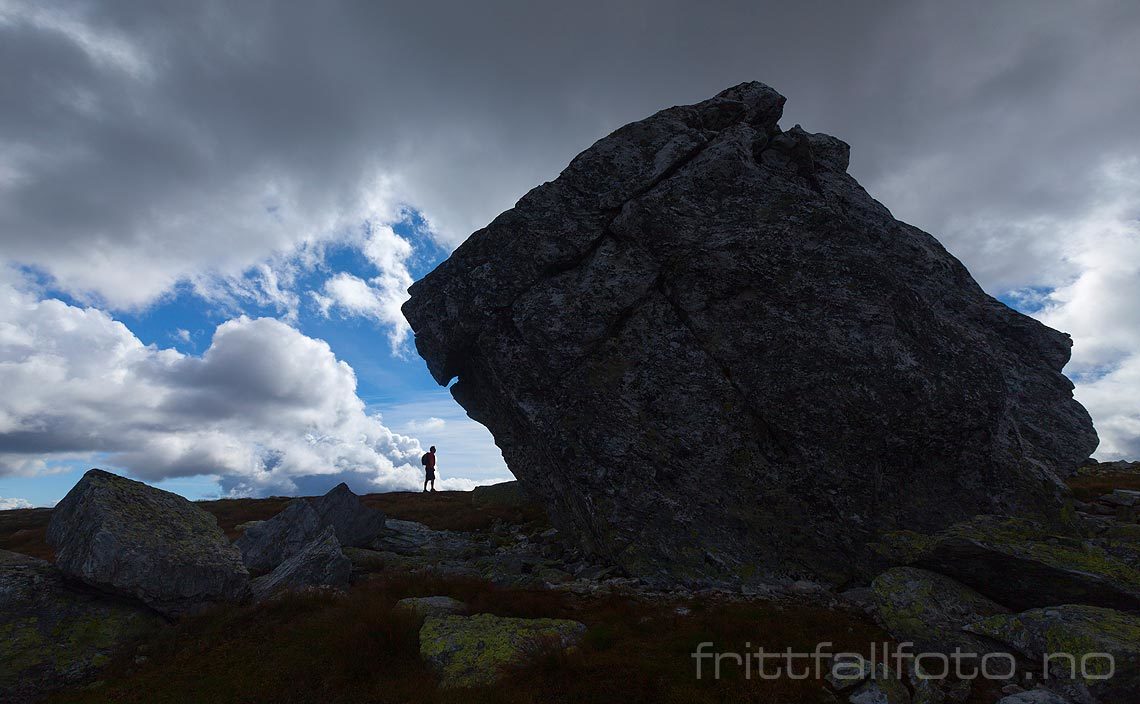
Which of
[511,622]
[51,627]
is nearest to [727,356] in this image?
[511,622]

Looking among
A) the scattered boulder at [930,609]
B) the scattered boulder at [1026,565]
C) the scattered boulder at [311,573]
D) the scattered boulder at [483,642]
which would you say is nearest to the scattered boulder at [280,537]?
the scattered boulder at [311,573]

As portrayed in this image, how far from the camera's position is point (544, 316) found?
20281 mm

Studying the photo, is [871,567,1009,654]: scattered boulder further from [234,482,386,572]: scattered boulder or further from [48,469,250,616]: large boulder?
[234,482,386,572]: scattered boulder

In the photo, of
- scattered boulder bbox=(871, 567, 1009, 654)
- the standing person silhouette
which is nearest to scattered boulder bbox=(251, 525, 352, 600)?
scattered boulder bbox=(871, 567, 1009, 654)

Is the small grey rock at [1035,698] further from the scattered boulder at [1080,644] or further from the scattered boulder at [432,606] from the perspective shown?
the scattered boulder at [432,606]

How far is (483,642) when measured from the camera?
38.5 feet

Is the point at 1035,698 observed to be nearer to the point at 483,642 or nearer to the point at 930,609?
the point at 930,609

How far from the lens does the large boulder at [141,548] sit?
14.4 metres

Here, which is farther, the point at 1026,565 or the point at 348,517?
the point at 348,517

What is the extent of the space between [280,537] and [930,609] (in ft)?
77.7

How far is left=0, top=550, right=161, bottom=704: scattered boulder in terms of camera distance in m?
12.0

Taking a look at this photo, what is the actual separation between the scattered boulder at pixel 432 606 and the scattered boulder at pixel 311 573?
4.63m

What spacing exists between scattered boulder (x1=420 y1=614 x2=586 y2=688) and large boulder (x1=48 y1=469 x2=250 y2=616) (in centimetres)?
799

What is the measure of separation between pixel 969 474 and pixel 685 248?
11.5 metres
